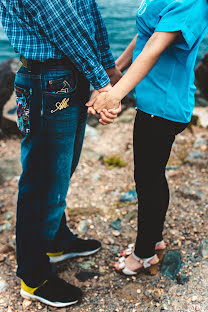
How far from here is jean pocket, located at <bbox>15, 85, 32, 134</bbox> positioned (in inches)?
66.0

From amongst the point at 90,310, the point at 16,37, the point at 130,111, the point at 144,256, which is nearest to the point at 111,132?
the point at 130,111

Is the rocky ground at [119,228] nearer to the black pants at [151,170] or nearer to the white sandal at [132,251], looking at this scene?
the white sandal at [132,251]

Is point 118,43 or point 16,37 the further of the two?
point 118,43

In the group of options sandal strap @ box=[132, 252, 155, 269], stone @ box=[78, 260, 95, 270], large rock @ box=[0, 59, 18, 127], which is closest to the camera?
sandal strap @ box=[132, 252, 155, 269]

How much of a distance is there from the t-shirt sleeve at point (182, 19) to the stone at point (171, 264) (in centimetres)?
166

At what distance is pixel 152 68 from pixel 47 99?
0.60 m

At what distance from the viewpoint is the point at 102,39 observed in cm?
183

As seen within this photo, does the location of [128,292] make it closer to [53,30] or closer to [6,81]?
[53,30]

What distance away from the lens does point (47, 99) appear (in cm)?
166

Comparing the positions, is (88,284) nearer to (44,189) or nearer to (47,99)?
(44,189)

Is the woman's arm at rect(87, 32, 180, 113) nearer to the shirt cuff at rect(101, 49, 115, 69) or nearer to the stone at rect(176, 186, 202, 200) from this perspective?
the shirt cuff at rect(101, 49, 115, 69)

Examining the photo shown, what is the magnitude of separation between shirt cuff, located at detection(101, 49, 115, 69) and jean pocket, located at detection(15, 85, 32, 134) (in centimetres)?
52

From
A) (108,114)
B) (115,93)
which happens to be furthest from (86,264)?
(115,93)

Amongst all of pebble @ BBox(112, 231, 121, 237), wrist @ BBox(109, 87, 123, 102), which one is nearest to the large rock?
pebble @ BBox(112, 231, 121, 237)
